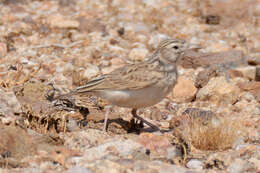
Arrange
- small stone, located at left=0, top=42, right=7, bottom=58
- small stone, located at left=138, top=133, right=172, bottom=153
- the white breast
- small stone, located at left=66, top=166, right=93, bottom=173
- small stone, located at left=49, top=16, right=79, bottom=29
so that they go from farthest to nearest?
small stone, located at left=49, top=16, right=79, bottom=29
small stone, located at left=0, top=42, right=7, bottom=58
the white breast
small stone, located at left=138, top=133, right=172, bottom=153
small stone, located at left=66, top=166, right=93, bottom=173

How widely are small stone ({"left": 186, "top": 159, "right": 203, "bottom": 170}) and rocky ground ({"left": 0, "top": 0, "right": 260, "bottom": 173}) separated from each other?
1cm

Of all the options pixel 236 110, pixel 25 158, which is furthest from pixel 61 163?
pixel 236 110

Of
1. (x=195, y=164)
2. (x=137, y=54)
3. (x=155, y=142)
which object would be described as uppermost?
(x=137, y=54)

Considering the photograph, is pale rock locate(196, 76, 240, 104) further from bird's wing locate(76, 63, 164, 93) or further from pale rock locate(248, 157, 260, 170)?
pale rock locate(248, 157, 260, 170)

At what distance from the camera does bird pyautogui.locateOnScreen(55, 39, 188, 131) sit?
6.17 m

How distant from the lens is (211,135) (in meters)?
5.98

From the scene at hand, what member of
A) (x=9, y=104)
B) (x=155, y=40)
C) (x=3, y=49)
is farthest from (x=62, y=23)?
(x=9, y=104)

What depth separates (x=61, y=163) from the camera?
5.04 m

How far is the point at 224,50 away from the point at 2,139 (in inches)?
267

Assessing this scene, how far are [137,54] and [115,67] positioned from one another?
887 millimetres

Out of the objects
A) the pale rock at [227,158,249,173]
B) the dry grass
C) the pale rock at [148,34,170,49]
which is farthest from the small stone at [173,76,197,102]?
the pale rock at [227,158,249,173]

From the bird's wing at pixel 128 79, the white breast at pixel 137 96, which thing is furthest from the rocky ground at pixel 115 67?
the bird's wing at pixel 128 79

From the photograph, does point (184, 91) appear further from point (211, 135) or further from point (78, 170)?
point (78, 170)

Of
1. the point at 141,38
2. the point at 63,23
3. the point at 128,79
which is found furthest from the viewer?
the point at 63,23
